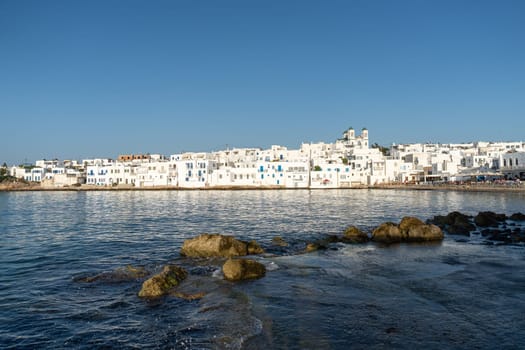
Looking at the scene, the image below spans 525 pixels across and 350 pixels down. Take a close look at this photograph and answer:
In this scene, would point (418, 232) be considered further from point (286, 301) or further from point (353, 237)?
point (286, 301)

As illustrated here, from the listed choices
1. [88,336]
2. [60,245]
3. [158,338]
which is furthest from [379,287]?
[60,245]

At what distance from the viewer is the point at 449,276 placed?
52.7 feet

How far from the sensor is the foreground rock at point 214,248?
20469 mm

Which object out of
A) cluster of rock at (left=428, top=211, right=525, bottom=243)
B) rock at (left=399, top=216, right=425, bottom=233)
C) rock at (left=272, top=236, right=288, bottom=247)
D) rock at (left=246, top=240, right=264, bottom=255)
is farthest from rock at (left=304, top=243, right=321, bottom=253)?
cluster of rock at (left=428, top=211, right=525, bottom=243)

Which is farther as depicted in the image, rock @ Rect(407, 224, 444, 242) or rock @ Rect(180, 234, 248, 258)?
rock @ Rect(407, 224, 444, 242)

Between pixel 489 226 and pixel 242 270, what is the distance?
2487 centimetres

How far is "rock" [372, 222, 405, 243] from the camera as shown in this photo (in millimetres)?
24703

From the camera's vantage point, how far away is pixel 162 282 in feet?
47.5

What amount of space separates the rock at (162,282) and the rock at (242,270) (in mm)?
1890

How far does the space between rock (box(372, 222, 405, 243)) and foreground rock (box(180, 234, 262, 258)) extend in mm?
8582

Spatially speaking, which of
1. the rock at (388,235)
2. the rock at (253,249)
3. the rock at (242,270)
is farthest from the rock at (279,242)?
the rock at (242,270)

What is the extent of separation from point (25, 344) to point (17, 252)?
15655 mm

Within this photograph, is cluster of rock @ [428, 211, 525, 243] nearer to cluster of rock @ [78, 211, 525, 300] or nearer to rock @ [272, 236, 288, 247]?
cluster of rock @ [78, 211, 525, 300]

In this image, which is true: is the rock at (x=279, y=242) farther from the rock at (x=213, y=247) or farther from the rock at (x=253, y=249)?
the rock at (x=213, y=247)
